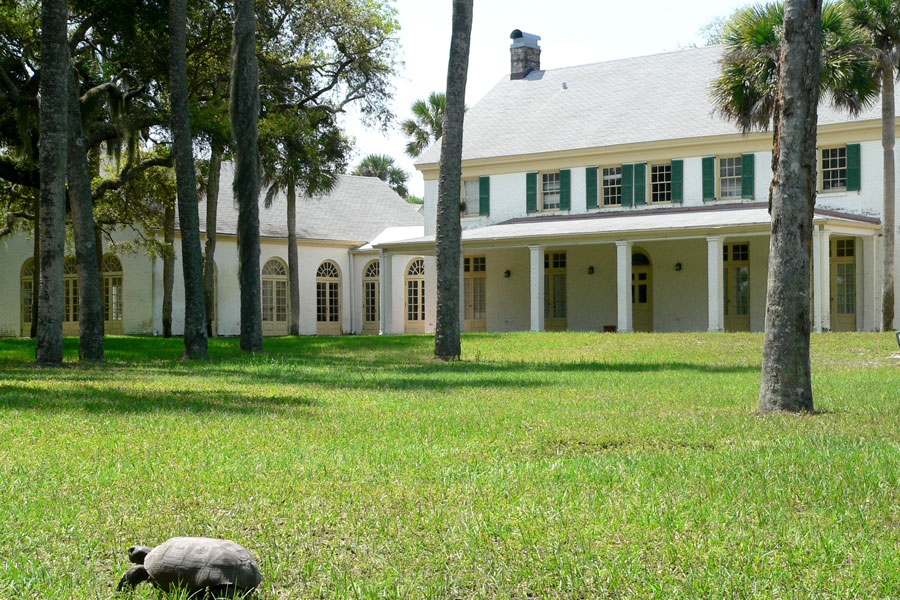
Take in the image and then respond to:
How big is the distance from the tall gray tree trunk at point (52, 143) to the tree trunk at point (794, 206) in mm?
11253

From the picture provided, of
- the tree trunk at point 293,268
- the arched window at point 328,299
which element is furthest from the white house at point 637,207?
the arched window at point 328,299

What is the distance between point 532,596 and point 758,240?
2544cm

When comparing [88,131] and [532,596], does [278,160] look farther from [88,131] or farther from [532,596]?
[532,596]

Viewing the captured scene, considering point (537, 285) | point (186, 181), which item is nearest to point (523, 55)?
point (537, 285)

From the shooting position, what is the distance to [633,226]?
26.6 meters

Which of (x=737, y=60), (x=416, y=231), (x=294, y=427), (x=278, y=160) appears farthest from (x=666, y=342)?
(x=416, y=231)

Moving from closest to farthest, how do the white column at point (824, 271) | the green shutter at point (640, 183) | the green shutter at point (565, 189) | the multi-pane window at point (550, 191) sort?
the white column at point (824, 271), the green shutter at point (640, 183), the green shutter at point (565, 189), the multi-pane window at point (550, 191)

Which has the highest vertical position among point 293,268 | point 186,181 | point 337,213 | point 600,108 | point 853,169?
point 600,108

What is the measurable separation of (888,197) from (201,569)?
2303cm

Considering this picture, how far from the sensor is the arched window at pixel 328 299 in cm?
3697

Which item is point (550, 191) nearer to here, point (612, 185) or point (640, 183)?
point (612, 185)

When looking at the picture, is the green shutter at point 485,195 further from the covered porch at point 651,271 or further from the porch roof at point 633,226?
the covered porch at point 651,271

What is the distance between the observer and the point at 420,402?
10648 mm

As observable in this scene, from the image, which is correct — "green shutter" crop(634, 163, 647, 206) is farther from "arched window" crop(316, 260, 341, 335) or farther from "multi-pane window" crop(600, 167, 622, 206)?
"arched window" crop(316, 260, 341, 335)
